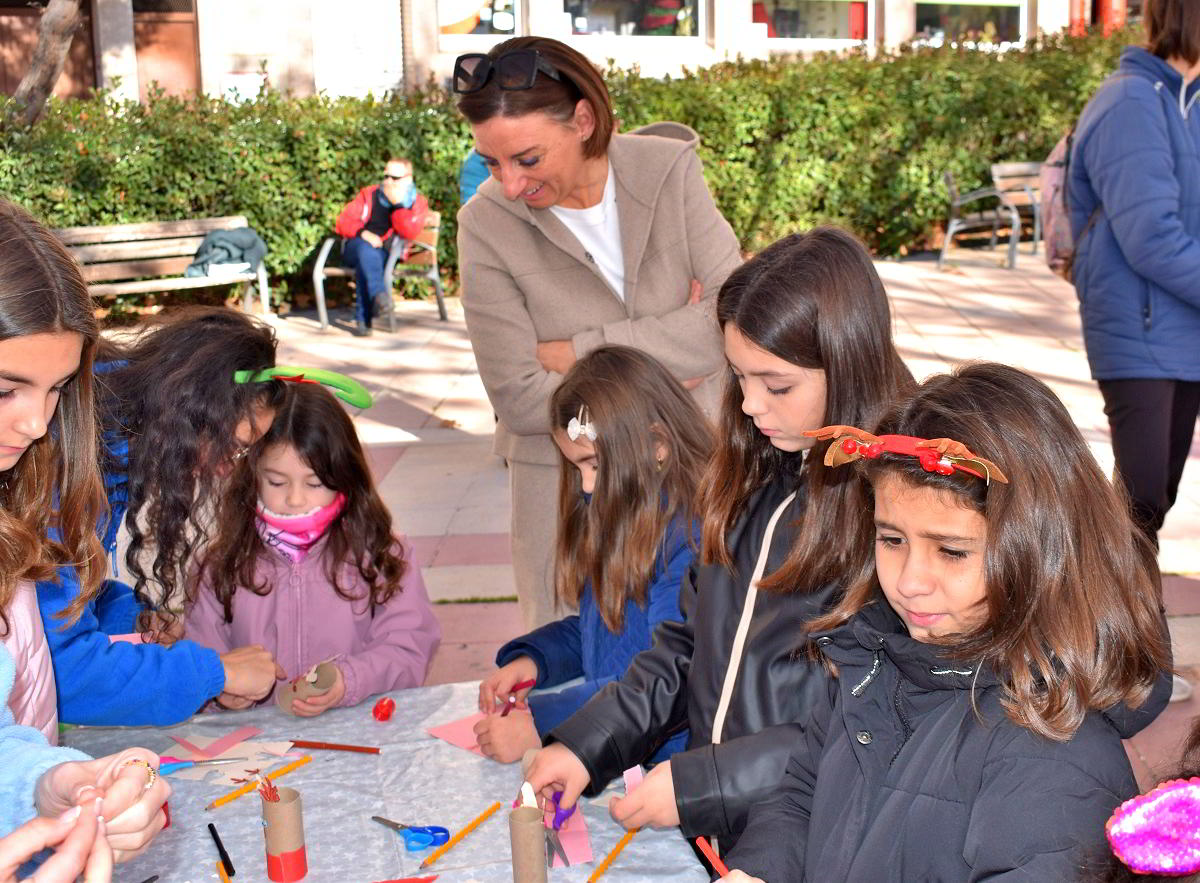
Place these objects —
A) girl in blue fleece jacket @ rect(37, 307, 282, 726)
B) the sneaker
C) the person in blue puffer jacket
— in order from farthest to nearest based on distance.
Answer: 1. the sneaker
2. the person in blue puffer jacket
3. girl in blue fleece jacket @ rect(37, 307, 282, 726)

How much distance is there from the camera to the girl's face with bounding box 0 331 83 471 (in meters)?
2.02

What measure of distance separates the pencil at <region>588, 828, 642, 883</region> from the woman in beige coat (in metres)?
1.29

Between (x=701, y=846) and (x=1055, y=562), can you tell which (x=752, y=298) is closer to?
(x=1055, y=562)

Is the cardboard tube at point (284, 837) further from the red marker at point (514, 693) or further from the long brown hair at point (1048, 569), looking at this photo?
the long brown hair at point (1048, 569)

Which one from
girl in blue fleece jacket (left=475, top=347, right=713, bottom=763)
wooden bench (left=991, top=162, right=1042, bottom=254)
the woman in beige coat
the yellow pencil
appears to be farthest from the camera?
wooden bench (left=991, top=162, right=1042, bottom=254)

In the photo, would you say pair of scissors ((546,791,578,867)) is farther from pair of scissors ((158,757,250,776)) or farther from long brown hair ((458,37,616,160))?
long brown hair ((458,37,616,160))

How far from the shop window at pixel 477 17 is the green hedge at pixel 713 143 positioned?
4522mm

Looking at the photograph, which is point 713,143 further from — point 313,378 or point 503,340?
point 313,378

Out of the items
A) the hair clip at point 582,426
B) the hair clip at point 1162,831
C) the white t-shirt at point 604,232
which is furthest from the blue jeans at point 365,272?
the hair clip at point 1162,831

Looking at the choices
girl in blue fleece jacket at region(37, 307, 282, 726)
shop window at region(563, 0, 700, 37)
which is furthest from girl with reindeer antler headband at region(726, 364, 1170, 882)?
shop window at region(563, 0, 700, 37)

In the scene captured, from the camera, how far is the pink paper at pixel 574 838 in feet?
6.66

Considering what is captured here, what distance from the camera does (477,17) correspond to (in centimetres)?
1603

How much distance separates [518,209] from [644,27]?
1399 centimetres

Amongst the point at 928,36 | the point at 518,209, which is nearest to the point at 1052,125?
the point at 928,36
